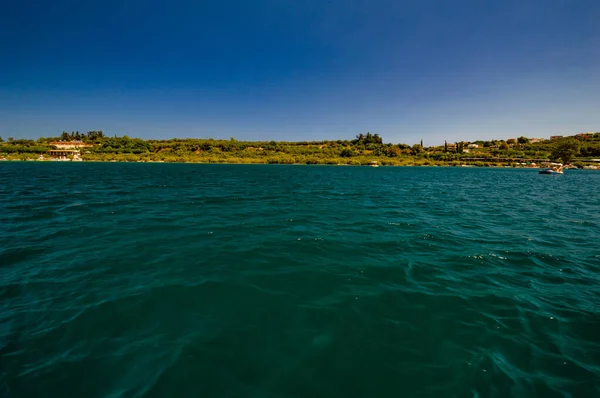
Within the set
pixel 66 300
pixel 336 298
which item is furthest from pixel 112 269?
pixel 336 298

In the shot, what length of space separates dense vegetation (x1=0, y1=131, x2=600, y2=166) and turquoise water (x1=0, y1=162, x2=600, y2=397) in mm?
111094

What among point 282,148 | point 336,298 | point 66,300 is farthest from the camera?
point 282,148

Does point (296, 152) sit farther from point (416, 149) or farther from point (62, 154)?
point (62, 154)

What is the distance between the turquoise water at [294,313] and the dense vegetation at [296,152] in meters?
111

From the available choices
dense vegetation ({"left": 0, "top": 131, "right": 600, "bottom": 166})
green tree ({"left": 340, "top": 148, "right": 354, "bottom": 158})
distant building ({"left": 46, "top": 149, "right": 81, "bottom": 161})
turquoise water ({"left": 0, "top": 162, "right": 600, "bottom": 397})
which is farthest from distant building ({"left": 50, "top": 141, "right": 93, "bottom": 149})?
turquoise water ({"left": 0, "top": 162, "right": 600, "bottom": 397})

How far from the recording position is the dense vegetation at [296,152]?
112500 mm

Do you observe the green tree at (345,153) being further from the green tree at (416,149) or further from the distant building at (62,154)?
the distant building at (62,154)

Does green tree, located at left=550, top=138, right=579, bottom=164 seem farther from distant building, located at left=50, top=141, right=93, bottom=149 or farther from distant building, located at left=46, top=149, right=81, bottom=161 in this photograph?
distant building, located at left=50, top=141, right=93, bottom=149

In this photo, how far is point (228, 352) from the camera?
12.6ft

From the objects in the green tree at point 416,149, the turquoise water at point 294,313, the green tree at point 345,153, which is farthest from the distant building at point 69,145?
the green tree at point 416,149

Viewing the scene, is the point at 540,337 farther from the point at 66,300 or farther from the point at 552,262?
the point at 66,300

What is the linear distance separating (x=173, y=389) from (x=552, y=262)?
1052cm

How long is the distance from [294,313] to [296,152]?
13746 cm

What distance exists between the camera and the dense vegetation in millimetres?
112500
